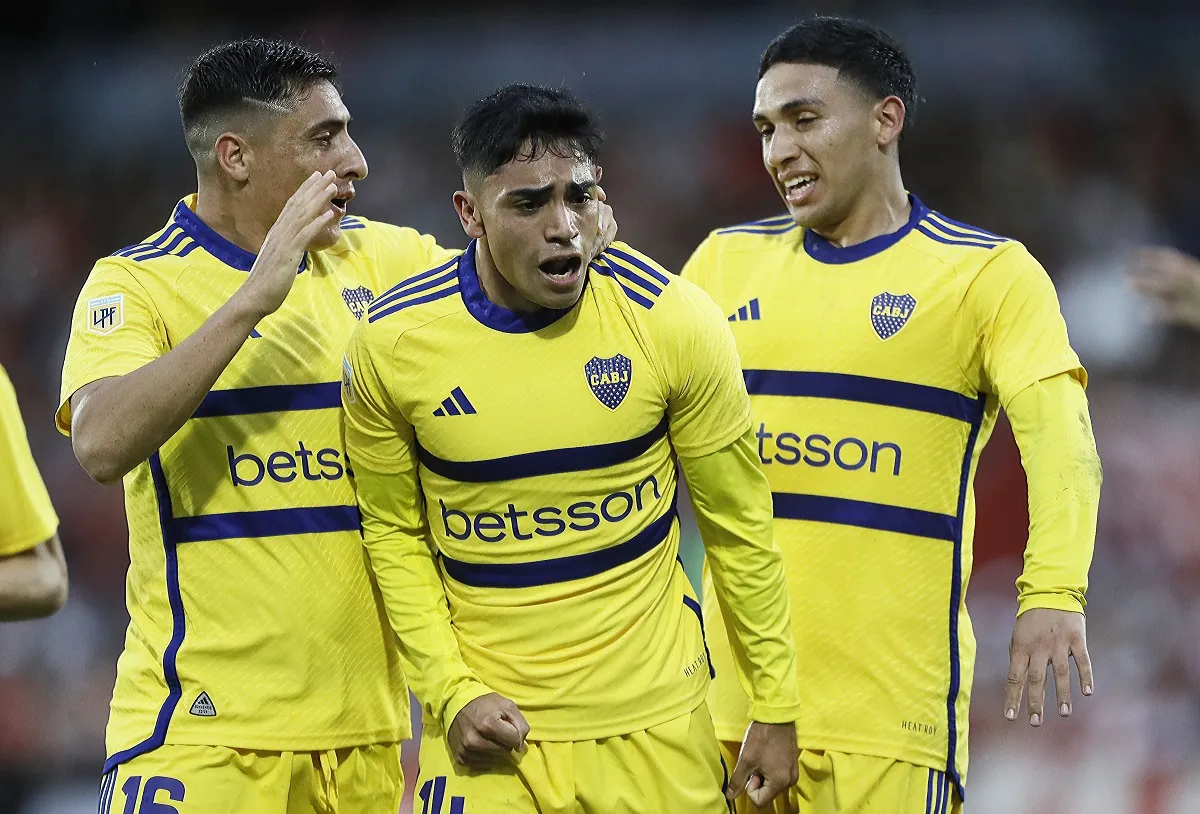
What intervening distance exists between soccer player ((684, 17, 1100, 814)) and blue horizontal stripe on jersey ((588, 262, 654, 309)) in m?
0.64

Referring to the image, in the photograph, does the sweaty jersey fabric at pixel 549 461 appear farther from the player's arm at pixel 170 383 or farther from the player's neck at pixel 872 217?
the player's neck at pixel 872 217

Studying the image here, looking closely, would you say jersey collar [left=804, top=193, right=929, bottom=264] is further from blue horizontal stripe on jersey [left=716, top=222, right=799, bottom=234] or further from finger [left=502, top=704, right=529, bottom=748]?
finger [left=502, top=704, right=529, bottom=748]

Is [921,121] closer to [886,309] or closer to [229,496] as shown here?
[886,309]

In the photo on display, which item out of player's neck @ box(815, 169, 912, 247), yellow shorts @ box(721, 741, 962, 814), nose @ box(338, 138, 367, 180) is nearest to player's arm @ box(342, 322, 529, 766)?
nose @ box(338, 138, 367, 180)

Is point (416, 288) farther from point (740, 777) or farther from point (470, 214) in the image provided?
point (740, 777)

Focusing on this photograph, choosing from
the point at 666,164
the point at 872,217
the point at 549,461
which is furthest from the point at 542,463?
the point at 666,164

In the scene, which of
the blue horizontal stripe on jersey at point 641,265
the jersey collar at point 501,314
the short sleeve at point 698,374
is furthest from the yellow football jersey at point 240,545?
the short sleeve at point 698,374

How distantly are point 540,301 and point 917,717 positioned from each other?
1.41 meters

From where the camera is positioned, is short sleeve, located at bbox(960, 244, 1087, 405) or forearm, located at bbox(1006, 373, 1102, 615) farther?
short sleeve, located at bbox(960, 244, 1087, 405)

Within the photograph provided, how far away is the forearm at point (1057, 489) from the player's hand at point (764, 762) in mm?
597

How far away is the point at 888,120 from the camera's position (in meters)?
4.00

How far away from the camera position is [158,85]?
10406 mm

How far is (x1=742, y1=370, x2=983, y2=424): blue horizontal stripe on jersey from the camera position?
12.2ft

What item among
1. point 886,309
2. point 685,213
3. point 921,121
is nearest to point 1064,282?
point 921,121
